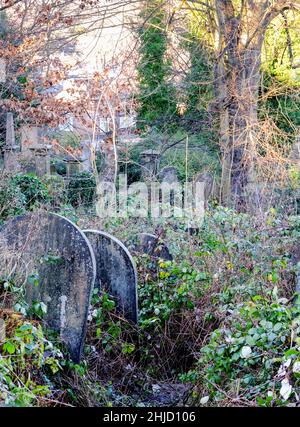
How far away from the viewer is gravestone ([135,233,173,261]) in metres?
7.31

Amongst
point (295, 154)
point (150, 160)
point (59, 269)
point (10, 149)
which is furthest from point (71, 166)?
point (59, 269)

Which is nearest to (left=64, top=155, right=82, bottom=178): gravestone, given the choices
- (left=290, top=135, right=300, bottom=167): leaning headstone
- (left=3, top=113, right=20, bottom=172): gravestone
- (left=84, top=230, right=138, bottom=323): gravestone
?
(left=3, top=113, right=20, bottom=172): gravestone

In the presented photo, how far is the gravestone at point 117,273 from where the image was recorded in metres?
6.24

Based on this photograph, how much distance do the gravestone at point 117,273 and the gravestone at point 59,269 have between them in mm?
893

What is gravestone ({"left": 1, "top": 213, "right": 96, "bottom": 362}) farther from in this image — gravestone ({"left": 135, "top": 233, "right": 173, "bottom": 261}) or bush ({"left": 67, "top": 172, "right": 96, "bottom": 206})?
bush ({"left": 67, "top": 172, "right": 96, "bottom": 206})

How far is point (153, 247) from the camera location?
7.36m

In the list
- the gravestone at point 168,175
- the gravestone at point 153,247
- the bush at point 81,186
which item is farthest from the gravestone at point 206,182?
the gravestone at point 153,247

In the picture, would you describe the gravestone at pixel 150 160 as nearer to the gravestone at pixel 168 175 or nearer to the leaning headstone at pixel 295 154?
the gravestone at pixel 168 175

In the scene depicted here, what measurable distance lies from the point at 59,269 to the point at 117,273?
3.14 ft

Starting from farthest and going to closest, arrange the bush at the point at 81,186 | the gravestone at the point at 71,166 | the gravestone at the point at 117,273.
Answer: the gravestone at the point at 71,166
the bush at the point at 81,186
the gravestone at the point at 117,273

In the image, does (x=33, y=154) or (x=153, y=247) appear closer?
(x=153, y=247)

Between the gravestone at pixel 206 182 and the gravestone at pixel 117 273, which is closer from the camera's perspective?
the gravestone at pixel 117 273

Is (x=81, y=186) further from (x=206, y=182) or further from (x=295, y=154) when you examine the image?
(x=295, y=154)

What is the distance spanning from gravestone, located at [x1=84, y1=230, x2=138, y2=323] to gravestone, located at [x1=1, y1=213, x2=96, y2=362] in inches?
35.1
